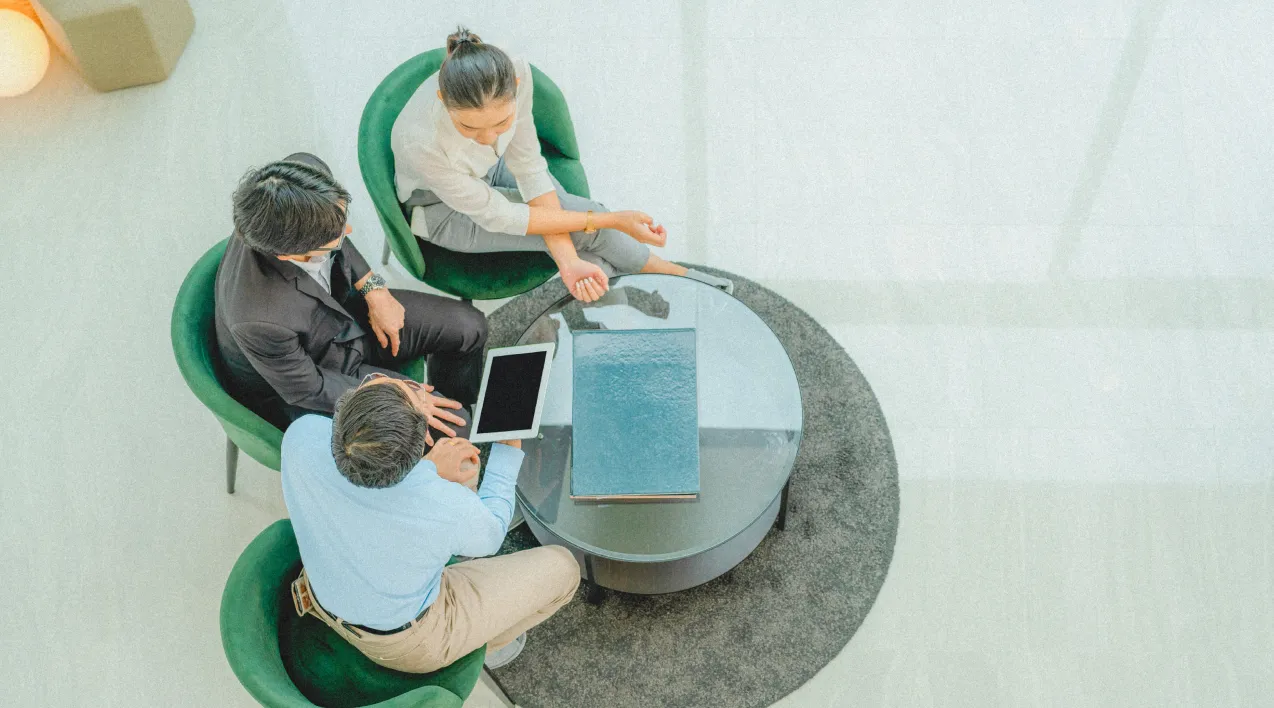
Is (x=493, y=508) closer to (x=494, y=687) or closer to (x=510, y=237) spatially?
(x=494, y=687)

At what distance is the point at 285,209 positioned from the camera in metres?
1.94

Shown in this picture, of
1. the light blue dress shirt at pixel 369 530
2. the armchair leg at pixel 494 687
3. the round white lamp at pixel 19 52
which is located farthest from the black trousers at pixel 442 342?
the round white lamp at pixel 19 52

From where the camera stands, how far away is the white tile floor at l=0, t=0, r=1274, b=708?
2.67 metres

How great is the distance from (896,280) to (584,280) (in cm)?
116

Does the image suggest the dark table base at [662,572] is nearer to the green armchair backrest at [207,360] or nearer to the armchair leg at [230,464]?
the green armchair backrest at [207,360]

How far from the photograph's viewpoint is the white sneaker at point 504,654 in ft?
8.43

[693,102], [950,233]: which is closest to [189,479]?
[693,102]

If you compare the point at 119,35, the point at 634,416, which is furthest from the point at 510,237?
the point at 119,35

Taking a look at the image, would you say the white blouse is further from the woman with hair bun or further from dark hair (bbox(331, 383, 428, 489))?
dark hair (bbox(331, 383, 428, 489))

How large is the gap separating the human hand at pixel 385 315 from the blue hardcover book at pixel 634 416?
479 mm

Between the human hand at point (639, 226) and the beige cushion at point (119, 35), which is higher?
the beige cushion at point (119, 35)

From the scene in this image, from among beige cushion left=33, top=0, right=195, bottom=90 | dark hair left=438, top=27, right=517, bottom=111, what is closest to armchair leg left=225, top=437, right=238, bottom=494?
dark hair left=438, top=27, right=517, bottom=111

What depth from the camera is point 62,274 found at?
3273 mm

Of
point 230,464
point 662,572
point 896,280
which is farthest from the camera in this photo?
point 896,280
